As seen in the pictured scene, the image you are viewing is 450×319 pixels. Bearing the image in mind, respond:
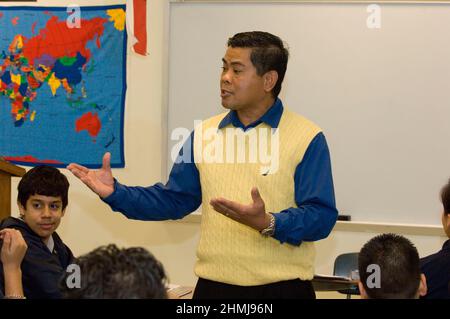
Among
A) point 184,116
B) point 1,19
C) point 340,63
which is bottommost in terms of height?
point 184,116

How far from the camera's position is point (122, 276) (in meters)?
1.35

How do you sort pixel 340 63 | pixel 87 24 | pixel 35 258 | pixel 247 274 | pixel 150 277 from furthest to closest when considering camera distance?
pixel 87 24
pixel 340 63
pixel 35 258
pixel 247 274
pixel 150 277

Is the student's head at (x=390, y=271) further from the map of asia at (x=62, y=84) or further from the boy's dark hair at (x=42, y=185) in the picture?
the map of asia at (x=62, y=84)

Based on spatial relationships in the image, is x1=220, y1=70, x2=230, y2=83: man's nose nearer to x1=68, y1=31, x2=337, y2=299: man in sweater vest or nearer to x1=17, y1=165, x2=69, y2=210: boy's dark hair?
x1=68, y1=31, x2=337, y2=299: man in sweater vest

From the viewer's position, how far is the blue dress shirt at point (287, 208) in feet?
7.70

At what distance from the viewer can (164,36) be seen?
445cm

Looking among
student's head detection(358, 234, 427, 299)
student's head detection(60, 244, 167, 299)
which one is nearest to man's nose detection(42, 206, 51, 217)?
student's head detection(358, 234, 427, 299)

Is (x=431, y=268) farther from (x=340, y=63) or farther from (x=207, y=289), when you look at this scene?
(x=340, y=63)

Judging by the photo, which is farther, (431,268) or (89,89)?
(89,89)

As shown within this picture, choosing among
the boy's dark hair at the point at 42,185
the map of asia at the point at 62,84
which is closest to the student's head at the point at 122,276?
the boy's dark hair at the point at 42,185

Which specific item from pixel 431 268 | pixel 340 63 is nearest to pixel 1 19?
pixel 340 63

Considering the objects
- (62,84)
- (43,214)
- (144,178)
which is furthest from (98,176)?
(62,84)

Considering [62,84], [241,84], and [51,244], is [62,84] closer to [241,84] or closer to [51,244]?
[51,244]
